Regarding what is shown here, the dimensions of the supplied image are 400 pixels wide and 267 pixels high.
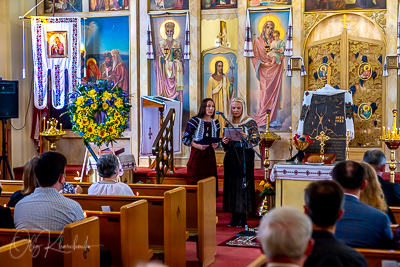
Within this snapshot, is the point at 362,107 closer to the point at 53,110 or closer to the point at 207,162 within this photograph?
the point at 207,162

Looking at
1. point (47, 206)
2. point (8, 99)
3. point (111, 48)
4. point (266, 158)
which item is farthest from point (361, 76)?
point (47, 206)

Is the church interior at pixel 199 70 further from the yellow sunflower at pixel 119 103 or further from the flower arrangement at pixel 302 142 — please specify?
the yellow sunflower at pixel 119 103

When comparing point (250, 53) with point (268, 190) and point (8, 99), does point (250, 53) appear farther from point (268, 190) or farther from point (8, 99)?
point (8, 99)

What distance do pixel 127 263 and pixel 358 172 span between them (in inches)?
74.8

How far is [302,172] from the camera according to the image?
6895 mm

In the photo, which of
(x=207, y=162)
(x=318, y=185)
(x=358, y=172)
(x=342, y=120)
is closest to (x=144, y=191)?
(x=207, y=162)

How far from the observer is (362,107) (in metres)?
10.3

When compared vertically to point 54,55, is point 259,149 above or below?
below

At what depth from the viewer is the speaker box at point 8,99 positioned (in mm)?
9195

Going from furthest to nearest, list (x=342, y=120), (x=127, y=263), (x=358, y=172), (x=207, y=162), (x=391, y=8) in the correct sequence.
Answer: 1. (x=391, y=8)
2. (x=342, y=120)
3. (x=207, y=162)
4. (x=127, y=263)
5. (x=358, y=172)

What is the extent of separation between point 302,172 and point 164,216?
2.72m

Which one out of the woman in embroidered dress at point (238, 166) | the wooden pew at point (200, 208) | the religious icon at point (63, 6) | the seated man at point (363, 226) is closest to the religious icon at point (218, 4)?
the religious icon at point (63, 6)

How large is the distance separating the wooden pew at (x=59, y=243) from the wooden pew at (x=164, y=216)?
120 centimetres

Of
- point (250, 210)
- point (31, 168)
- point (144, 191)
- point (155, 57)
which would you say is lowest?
point (250, 210)
